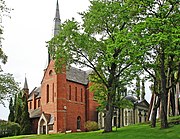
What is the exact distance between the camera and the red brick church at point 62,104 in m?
61.3

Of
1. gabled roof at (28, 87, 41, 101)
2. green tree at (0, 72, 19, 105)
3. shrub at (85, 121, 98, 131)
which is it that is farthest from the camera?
gabled roof at (28, 87, 41, 101)

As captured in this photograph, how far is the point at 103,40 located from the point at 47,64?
34529 mm

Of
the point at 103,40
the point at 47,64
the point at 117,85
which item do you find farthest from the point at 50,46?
the point at 47,64

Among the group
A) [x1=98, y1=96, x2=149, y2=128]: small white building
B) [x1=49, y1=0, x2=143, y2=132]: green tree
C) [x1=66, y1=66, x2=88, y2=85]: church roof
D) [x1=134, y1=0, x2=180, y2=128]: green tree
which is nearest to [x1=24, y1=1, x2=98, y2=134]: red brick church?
[x1=66, y1=66, x2=88, y2=85]: church roof

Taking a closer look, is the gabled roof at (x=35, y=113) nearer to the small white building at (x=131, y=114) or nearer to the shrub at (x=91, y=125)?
the shrub at (x=91, y=125)

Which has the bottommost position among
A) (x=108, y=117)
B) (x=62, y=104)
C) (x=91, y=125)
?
(x=91, y=125)

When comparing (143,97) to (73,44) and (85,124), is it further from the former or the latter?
(73,44)

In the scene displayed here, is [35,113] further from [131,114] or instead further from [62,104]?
[131,114]

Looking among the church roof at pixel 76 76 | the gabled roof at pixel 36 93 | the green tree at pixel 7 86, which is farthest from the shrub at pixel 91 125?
the green tree at pixel 7 86

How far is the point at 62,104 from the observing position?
203 ft

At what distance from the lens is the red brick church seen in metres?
61.3

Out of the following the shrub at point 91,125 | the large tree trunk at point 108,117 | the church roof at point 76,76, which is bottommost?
the shrub at point 91,125

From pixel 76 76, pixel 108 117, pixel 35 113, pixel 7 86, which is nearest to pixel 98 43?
pixel 108 117

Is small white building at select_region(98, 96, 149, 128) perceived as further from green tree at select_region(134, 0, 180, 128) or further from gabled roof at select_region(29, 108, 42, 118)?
green tree at select_region(134, 0, 180, 128)
